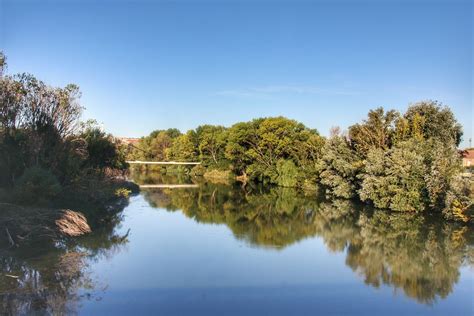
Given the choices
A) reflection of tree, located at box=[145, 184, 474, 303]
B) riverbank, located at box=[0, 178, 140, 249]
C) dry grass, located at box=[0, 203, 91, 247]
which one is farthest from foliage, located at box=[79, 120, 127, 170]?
dry grass, located at box=[0, 203, 91, 247]

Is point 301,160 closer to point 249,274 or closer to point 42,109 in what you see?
point 42,109

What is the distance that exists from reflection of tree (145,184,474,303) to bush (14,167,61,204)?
847 centimetres

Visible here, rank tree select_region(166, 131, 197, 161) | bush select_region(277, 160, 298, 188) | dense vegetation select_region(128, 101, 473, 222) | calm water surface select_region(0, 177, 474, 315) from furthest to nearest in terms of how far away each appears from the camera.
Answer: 1. tree select_region(166, 131, 197, 161)
2. bush select_region(277, 160, 298, 188)
3. dense vegetation select_region(128, 101, 473, 222)
4. calm water surface select_region(0, 177, 474, 315)

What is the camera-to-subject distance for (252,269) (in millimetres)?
14398

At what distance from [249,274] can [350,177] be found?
2230cm

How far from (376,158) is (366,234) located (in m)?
9.52

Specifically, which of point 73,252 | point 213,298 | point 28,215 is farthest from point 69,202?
point 213,298

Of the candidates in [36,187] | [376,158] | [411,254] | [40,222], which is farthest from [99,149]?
[411,254]

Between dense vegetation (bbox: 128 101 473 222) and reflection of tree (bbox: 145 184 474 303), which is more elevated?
dense vegetation (bbox: 128 101 473 222)

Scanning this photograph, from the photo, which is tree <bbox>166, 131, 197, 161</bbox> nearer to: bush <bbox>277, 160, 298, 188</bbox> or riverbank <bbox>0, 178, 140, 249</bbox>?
bush <bbox>277, 160, 298, 188</bbox>

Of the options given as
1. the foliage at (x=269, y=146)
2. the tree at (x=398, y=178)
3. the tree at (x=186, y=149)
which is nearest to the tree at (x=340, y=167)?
the tree at (x=398, y=178)

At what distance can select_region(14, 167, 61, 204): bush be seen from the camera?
20.4 meters

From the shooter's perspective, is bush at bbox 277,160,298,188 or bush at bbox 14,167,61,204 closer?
bush at bbox 14,167,61,204

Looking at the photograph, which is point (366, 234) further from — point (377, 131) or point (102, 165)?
point (102, 165)
